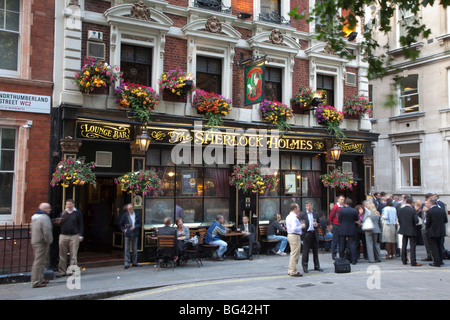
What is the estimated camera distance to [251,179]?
547 inches

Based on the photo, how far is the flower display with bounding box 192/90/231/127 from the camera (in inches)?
541

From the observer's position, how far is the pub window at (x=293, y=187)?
15.6 metres

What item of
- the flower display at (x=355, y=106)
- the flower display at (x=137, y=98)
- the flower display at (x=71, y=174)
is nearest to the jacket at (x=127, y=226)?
the flower display at (x=71, y=174)

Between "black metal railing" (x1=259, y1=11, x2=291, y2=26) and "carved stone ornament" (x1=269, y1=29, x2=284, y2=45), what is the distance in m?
0.51

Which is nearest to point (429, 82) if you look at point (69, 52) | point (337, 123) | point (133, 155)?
point (337, 123)

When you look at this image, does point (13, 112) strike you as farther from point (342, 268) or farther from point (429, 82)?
point (429, 82)

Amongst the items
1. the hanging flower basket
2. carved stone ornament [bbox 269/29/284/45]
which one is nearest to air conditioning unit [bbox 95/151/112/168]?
the hanging flower basket

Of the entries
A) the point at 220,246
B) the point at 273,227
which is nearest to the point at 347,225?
the point at 273,227

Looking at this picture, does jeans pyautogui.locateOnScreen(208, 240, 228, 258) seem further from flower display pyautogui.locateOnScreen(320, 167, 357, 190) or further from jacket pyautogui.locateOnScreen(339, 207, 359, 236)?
flower display pyautogui.locateOnScreen(320, 167, 357, 190)

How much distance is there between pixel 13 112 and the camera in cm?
1139

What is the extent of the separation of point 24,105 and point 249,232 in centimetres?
760

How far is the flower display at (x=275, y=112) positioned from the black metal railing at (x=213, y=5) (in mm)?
3475

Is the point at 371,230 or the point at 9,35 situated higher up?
the point at 9,35

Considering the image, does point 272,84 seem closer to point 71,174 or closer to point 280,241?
point 280,241
